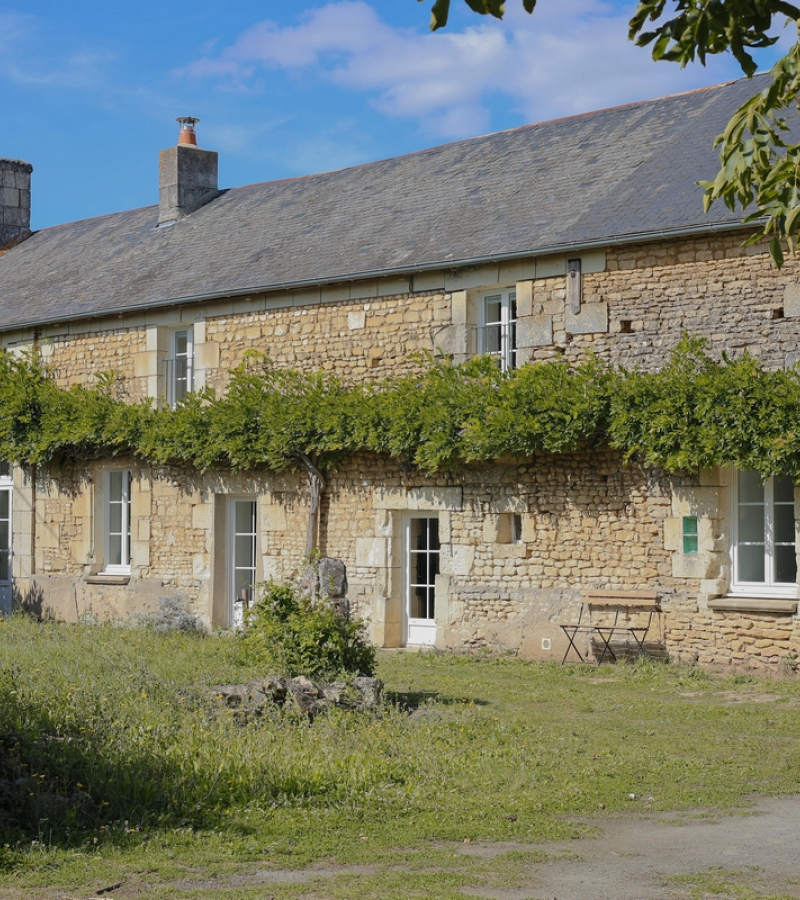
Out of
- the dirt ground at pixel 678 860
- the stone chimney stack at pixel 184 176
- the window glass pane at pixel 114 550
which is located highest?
the stone chimney stack at pixel 184 176

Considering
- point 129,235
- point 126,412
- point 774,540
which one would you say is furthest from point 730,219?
point 129,235

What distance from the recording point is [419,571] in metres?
15.3

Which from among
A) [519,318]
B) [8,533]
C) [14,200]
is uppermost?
[14,200]

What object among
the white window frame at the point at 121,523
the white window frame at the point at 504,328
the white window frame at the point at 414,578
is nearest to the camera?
the white window frame at the point at 504,328

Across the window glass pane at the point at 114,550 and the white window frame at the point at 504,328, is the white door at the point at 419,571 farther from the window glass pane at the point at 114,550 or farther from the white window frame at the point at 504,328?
the window glass pane at the point at 114,550

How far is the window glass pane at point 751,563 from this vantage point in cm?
1277

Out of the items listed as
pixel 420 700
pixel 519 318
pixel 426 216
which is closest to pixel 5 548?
pixel 426 216

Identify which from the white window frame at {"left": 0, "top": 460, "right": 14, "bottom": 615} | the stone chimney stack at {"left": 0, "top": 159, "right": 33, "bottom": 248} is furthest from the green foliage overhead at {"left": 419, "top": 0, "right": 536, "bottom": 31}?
the stone chimney stack at {"left": 0, "top": 159, "right": 33, "bottom": 248}

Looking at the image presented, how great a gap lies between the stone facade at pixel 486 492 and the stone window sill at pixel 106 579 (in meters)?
0.03

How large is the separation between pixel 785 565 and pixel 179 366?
9.04 metres

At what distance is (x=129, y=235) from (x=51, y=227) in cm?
369

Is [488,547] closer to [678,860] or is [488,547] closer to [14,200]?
[678,860]

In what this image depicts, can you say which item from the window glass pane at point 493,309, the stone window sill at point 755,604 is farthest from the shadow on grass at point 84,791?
the window glass pane at point 493,309

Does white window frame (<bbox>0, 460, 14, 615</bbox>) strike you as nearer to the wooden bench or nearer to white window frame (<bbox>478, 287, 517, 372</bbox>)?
white window frame (<bbox>478, 287, 517, 372</bbox>)
